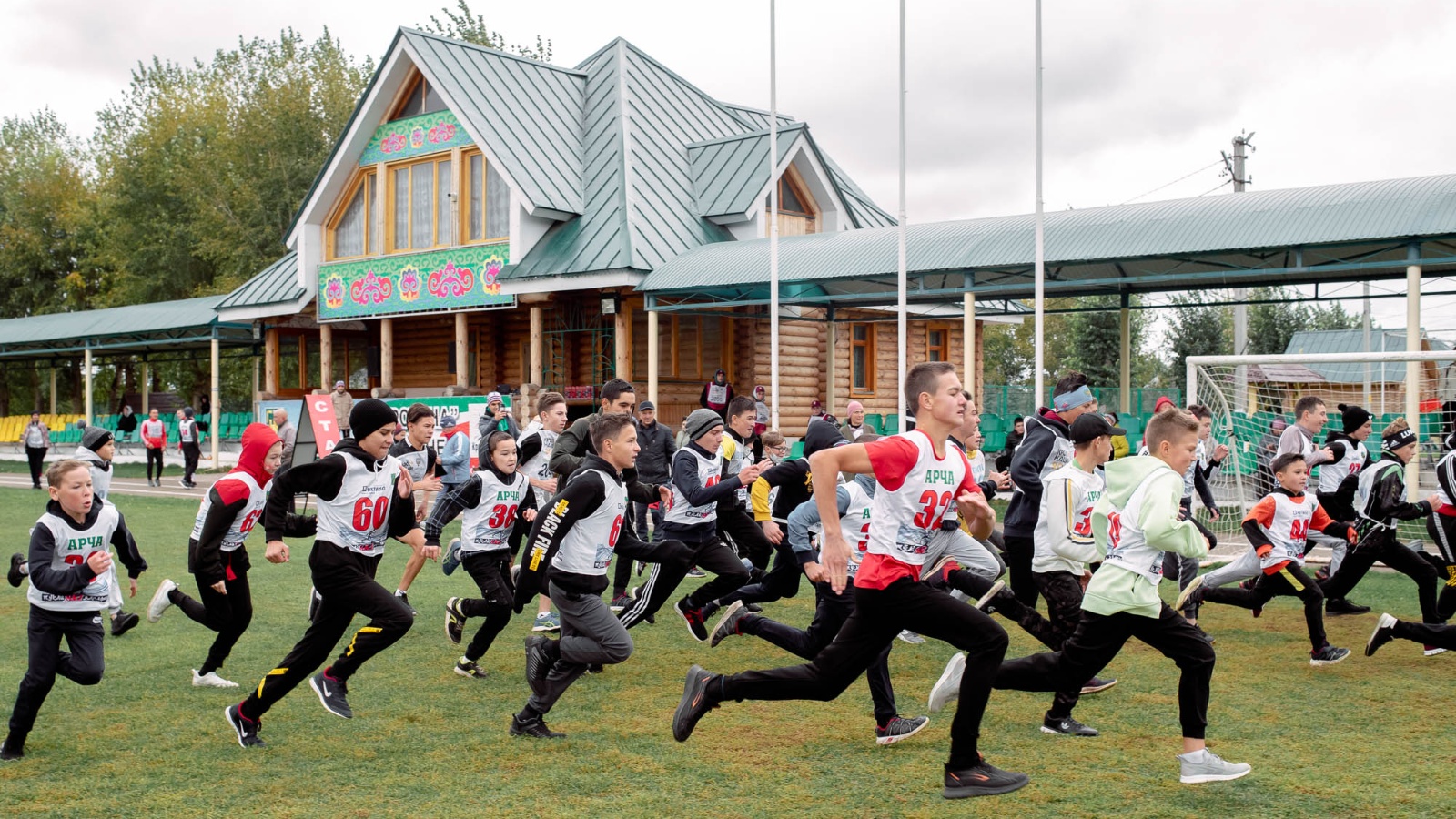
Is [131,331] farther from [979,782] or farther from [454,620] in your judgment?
[979,782]

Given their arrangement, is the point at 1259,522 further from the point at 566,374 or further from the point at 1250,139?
the point at 1250,139

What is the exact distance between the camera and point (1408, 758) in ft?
20.1

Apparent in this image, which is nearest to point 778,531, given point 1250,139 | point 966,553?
point 966,553

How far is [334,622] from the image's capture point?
6.59 m

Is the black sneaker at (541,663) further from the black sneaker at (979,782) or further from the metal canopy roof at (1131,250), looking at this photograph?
the metal canopy roof at (1131,250)

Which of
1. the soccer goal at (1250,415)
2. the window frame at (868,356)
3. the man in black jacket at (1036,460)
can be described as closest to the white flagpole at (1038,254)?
the soccer goal at (1250,415)

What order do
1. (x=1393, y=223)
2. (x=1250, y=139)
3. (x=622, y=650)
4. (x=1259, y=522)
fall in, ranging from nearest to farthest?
(x=622, y=650)
(x=1259, y=522)
(x=1393, y=223)
(x=1250, y=139)

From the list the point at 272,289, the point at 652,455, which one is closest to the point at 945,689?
the point at 652,455

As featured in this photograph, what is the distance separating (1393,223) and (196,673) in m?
14.6

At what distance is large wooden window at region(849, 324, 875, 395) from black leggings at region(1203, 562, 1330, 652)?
741 inches

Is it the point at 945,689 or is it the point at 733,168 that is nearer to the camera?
the point at 945,689

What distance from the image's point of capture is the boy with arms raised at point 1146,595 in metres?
5.63

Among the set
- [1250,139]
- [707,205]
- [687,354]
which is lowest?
[687,354]

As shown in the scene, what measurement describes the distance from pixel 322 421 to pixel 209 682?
38.9 feet
